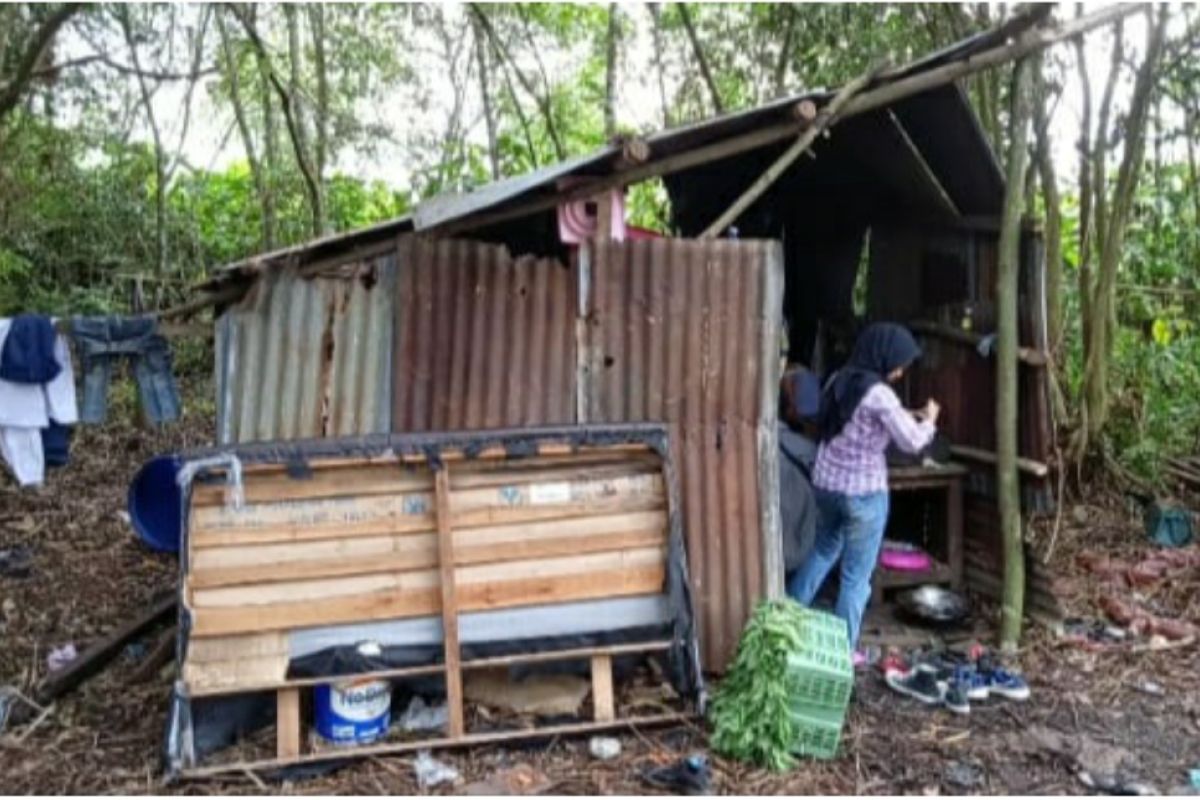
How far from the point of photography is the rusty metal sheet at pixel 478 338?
14.8 ft

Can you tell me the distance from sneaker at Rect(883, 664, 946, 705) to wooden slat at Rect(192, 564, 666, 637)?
1319mm

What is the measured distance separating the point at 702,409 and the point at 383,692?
1.93 meters

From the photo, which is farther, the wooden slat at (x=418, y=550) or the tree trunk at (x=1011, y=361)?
the tree trunk at (x=1011, y=361)

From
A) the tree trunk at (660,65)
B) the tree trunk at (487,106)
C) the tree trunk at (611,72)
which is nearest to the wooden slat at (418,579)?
Answer: the tree trunk at (611,72)

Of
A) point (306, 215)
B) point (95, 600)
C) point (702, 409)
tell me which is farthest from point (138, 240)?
point (702, 409)

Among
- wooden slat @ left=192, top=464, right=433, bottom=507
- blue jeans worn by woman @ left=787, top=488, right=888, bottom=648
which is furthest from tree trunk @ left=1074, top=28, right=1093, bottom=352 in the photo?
wooden slat @ left=192, top=464, right=433, bottom=507

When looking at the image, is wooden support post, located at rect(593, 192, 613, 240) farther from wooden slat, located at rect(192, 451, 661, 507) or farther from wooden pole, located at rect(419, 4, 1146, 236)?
wooden slat, located at rect(192, 451, 661, 507)

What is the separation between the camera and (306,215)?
12.4 meters

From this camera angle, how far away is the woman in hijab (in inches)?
174

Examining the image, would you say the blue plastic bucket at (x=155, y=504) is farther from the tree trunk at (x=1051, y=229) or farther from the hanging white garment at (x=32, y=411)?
the tree trunk at (x=1051, y=229)

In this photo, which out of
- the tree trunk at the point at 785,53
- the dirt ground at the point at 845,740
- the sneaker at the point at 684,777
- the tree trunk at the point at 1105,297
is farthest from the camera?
the tree trunk at the point at 785,53

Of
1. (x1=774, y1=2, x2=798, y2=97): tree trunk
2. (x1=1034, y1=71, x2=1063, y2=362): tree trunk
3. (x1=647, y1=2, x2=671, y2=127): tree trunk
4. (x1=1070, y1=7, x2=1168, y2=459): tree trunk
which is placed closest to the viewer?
(x1=1034, y1=71, x2=1063, y2=362): tree trunk

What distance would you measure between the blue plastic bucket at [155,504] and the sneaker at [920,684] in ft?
11.9

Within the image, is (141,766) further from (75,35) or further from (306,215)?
(306,215)
